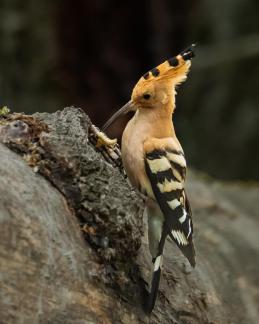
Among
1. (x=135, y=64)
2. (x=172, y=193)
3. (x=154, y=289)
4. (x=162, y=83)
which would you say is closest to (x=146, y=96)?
(x=162, y=83)

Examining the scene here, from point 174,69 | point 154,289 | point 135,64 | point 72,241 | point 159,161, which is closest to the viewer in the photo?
point 72,241

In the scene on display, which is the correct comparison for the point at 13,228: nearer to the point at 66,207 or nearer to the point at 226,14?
the point at 66,207

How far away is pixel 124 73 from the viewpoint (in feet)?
32.2

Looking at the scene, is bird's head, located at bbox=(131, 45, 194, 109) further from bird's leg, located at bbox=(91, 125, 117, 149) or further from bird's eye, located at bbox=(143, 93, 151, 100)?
bird's leg, located at bbox=(91, 125, 117, 149)

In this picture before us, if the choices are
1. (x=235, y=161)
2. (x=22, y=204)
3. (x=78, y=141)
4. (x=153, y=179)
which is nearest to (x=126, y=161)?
(x=153, y=179)

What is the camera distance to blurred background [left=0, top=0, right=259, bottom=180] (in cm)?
934

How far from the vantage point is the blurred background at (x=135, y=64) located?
9336mm

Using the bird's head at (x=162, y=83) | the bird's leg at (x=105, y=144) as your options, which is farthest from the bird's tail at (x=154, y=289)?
the bird's head at (x=162, y=83)

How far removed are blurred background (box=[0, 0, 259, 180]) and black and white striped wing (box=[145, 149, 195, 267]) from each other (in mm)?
5866

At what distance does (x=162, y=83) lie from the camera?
3.48 meters

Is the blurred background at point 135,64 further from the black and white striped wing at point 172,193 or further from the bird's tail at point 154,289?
the bird's tail at point 154,289

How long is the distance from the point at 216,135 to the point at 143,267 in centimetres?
647

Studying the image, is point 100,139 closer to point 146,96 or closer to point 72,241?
point 146,96

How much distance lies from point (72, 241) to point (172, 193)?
591 millimetres
